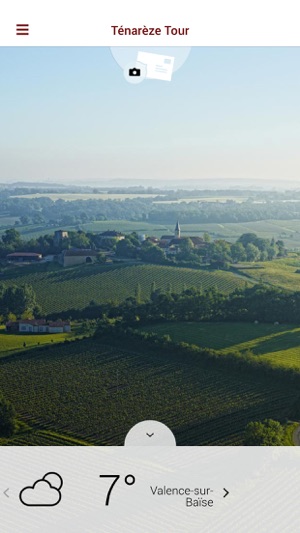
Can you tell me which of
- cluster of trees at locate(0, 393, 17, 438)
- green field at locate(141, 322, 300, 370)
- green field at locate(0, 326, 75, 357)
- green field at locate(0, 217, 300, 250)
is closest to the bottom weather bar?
cluster of trees at locate(0, 393, 17, 438)

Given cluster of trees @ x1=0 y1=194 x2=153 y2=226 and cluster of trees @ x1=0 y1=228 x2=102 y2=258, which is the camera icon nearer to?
cluster of trees @ x1=0 y1=194 x2=153 y2=226

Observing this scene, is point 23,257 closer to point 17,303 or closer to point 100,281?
point 100,281

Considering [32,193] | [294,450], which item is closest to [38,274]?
[32,193]

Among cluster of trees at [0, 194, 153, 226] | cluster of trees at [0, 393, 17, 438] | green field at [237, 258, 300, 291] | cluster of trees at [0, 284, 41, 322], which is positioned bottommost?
cluster of trees at [0, 393, 17, 438]

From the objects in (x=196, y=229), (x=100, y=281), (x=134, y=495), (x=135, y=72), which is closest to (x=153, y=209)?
(x=196, y=229)

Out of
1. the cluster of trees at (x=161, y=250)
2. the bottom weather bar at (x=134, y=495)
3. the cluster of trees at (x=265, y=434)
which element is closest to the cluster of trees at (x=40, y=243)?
the cluster of trees at (x=161, y=250)

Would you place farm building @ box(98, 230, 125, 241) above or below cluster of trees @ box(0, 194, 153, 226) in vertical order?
below

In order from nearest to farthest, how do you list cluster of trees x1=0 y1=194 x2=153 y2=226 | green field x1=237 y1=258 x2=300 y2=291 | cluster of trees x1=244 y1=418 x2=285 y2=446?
cluster of trees x1=244 y1=418 x2=285 y2=446 < cluster of trees x1=0 y1=194 x2=153 y2=226 < green field x1=237 y1=258 x2=300 y2=291

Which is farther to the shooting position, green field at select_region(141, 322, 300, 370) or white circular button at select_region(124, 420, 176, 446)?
green field at select_region(141, 322, 300, 370)

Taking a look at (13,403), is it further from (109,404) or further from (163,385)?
(163,385)
